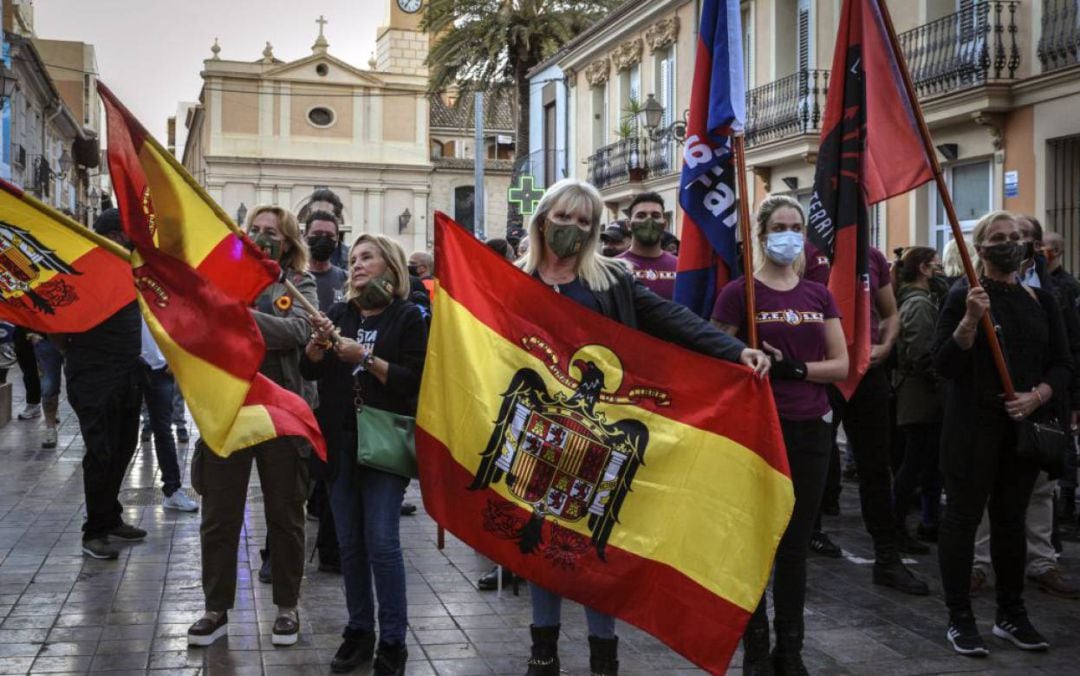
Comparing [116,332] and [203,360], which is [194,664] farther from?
[116,332]

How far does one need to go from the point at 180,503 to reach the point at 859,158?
220 inches

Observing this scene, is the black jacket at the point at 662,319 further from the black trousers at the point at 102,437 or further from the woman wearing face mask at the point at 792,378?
the black trousers at the point at 102,437

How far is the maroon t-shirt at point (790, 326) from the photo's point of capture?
5.26 metres

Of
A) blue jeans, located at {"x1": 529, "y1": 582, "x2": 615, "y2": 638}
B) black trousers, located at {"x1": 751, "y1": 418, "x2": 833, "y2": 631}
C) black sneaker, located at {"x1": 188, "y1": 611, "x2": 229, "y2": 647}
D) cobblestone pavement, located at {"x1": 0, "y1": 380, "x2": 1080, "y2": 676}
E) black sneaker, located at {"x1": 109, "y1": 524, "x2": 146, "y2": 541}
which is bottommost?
cobblestone pavement, located at {"x1": 0, "y1": 380, "x2": 1080, "y2": 676}

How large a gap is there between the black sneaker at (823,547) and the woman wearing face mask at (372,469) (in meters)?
3.39

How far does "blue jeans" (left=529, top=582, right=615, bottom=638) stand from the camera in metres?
4.87

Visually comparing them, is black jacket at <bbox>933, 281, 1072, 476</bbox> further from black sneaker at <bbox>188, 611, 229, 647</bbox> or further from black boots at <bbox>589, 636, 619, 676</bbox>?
black sneaker at <bbox>188, 611, 229, 647</bbox>

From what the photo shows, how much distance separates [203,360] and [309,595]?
216cm

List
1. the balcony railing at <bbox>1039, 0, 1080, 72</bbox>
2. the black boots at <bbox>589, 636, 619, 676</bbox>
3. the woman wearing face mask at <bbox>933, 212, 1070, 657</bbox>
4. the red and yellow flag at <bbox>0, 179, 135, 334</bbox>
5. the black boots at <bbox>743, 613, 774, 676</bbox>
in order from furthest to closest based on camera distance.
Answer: the balcony railing at <bbox>1039, 0, 1080, 72</bbox>
the red and yellow flag at <bbox>0, 179, 135, 334</bbox>
the woman wearing face mask at <bbox>933, 212, 1070, 657</bbox>
the black boots at <bbox>743, 613, 774, 676</bbox>
the black boots at <bbox>589, 636, 619, 676</bbox>

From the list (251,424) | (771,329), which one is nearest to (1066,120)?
(771,329)

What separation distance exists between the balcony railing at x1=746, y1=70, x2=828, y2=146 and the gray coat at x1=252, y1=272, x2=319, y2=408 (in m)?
14.6

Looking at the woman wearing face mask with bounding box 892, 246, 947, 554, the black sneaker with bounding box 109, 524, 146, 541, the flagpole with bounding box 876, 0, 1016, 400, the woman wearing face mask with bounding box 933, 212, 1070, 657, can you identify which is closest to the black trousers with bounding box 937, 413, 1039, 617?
the woman wearing face mask with bounding box 933, 212, 1070, 657

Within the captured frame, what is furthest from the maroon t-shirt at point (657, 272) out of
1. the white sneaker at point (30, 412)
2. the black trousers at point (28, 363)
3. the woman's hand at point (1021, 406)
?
the white sneaker at point (30, 412)

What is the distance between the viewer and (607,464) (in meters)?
4.83
